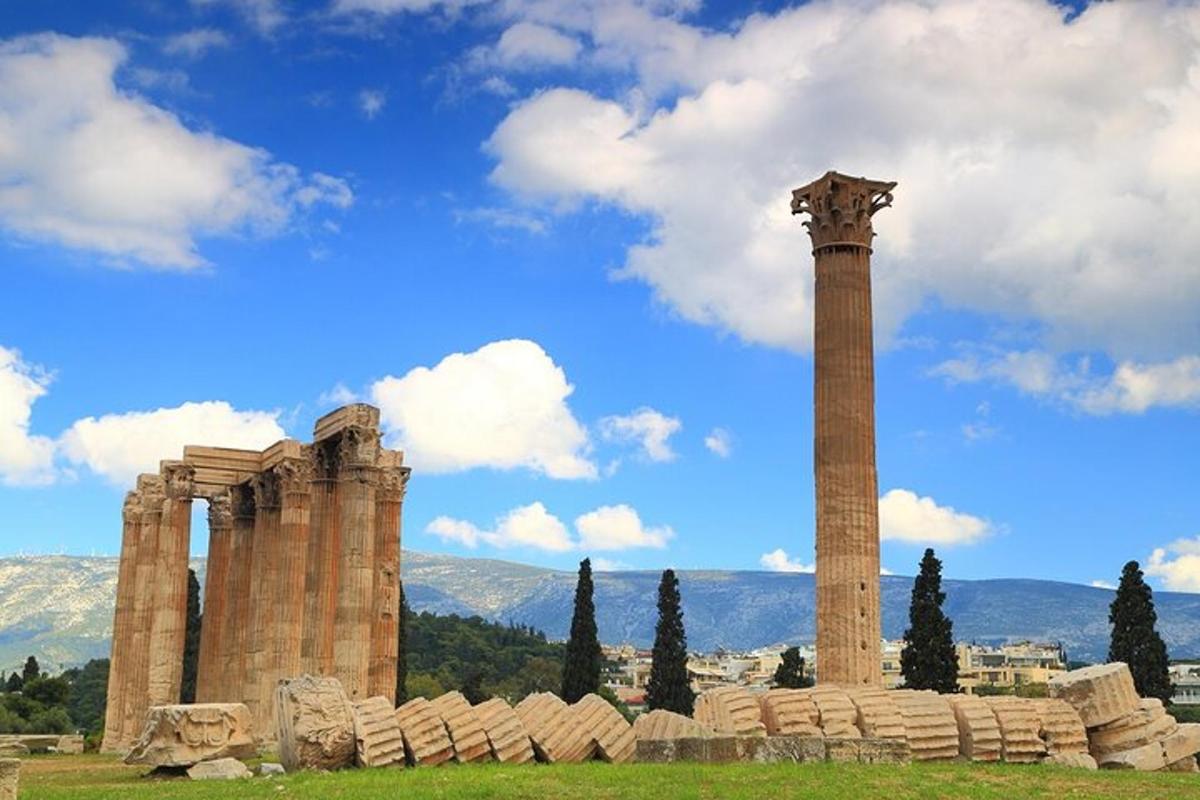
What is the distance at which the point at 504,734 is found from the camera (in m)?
27.2

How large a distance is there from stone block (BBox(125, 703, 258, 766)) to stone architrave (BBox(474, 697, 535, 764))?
282 inches

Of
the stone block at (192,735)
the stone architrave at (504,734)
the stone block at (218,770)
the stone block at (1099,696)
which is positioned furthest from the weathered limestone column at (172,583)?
the stone block at (1099,696)

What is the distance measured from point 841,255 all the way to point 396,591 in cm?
2121

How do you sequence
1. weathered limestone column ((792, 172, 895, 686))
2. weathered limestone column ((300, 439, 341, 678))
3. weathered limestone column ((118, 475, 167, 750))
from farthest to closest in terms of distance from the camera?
1. weathered limestone column ((118, 475, 167, 750))
2. weathered limestone column ((300, 439, 341, 678))
3. weathered limestone column ((792, 172, 895, 686))

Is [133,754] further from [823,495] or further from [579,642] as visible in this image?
[579,642]

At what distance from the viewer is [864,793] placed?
20438 mm

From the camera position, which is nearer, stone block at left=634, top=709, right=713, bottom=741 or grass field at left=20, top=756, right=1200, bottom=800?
grass field at left=20, top=756, right=1200, bottom=800

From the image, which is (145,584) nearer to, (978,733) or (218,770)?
(218,770)

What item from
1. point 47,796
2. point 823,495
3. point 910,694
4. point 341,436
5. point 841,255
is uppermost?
point 841,255

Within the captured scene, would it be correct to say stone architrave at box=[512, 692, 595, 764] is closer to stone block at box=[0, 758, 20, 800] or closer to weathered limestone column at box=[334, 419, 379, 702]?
stone block at box=[0, 758, 20, 800]

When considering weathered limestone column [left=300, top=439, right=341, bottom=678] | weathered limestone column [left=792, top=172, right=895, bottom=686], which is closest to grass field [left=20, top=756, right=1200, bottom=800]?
weathered limestone column [left=792, top=172, right=895, bottom=686]

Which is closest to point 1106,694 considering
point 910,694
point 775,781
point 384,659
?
point 910,694

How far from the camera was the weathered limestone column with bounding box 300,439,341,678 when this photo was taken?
43594mm

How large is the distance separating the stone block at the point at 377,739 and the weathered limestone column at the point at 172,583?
24.3 meters
